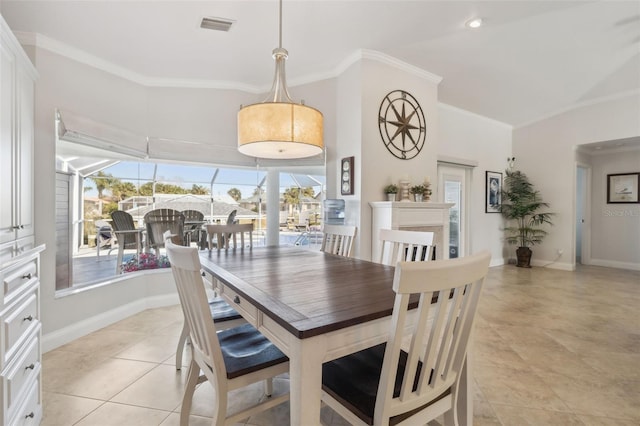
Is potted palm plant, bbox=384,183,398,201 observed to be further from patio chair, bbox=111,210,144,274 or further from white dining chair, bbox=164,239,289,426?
patio chair, bbox=111,210,144,274

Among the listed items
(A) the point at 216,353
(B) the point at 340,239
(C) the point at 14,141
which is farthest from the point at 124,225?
(A) the point at 216,353

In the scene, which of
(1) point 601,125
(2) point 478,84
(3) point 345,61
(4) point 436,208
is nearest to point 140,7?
(3) point 345,61

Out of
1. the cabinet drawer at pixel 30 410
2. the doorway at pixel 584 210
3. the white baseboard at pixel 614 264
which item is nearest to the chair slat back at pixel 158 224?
the cabinet drawer at pixel 30 410

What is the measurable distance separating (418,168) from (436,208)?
591mm

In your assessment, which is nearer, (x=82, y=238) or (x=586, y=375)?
Answer: (x=586, y=375)

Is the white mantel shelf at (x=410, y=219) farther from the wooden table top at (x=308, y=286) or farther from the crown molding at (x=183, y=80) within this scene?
the crown molding at (x=183, y=80)

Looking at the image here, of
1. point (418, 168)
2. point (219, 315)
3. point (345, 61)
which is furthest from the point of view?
point (418, 168)

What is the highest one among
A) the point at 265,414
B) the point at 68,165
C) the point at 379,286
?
the point at 68,165

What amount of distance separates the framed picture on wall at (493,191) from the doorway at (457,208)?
1.79 ft

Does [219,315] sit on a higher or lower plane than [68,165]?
lower

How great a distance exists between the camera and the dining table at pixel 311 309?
38.3 inches

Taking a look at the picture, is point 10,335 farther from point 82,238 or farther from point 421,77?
point 421,77

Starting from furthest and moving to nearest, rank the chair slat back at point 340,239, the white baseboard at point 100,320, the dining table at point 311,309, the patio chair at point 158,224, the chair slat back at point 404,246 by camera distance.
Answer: the patio chair at point 158,224 → the chair slat back at point 340,239 → the white baseboard at point 100,320 → the chair slat back at point 404,246 → the dining table at point 311,309

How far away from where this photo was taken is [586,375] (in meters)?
2.09
